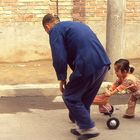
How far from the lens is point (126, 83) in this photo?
6836 mm

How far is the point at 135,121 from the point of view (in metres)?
7.00

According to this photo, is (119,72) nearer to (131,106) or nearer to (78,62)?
(131,106)

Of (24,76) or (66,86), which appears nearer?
(66,86)

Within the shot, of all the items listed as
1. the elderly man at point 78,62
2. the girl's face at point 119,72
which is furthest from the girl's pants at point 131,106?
the elderly man at point 78,62

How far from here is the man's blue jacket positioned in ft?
19.2

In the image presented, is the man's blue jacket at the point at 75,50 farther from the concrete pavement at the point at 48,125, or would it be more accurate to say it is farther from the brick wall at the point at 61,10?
the brick wall at the point at 61,10

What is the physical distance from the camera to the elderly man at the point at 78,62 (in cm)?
587

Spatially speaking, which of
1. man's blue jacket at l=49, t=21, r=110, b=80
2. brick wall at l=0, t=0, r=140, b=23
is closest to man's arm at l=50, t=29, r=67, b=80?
man's blue jacket at l=49, t=21, r=110, b=80

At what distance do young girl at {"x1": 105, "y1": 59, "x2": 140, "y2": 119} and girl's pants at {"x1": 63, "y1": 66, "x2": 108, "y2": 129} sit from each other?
0.68 metres

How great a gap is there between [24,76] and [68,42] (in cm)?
353

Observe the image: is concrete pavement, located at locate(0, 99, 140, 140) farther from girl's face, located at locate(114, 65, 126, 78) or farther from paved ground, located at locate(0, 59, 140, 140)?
girl's face, located at locate(114, 65, 126, 78)

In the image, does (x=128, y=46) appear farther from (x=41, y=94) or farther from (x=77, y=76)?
(x=77, y=76)

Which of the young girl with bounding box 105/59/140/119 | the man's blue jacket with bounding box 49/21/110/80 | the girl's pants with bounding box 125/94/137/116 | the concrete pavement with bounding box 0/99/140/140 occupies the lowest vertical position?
the concrete pavement with bounding box 0/99/140/140

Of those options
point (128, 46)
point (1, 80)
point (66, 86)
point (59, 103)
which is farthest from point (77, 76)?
point (128, 46)
